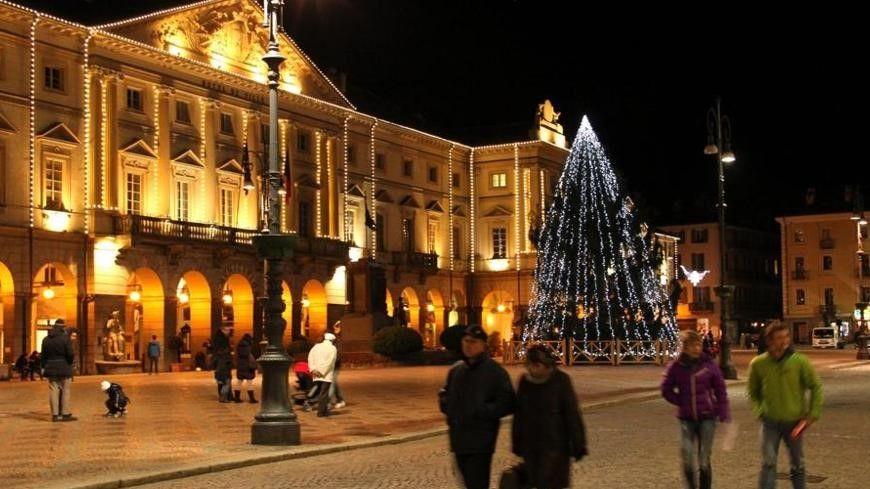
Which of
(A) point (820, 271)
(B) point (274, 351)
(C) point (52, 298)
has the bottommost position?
(B) point (274, 351)

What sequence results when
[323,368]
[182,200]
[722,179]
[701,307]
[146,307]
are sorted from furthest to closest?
[701,307] → [182,200] → [146,307] → [722,179] → [323,368]

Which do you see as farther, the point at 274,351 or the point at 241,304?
the point at 241,304

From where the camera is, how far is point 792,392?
1064 centimetres

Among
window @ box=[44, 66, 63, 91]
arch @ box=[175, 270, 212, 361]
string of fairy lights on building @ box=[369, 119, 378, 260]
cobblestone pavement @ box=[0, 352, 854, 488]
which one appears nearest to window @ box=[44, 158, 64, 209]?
window @ box=[44, 66, 63, 91]

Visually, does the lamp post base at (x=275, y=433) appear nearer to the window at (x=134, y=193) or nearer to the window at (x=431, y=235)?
the window at (x=134, y=193)

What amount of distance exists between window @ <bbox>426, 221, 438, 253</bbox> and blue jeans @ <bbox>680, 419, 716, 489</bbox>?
63.1 metres

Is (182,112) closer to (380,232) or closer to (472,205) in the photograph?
(380,232)

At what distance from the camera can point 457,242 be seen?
7812 cm

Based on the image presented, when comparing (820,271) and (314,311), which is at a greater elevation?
(820,271)

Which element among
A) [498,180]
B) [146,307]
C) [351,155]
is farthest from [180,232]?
[498,180]

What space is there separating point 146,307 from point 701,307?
63.3 metres

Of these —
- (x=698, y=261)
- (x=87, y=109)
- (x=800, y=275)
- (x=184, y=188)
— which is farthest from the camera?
(x=698, y=261)

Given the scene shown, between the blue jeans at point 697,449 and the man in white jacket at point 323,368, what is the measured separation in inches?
516

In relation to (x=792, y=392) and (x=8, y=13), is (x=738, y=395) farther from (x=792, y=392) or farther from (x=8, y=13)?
(x=8, y=13)
